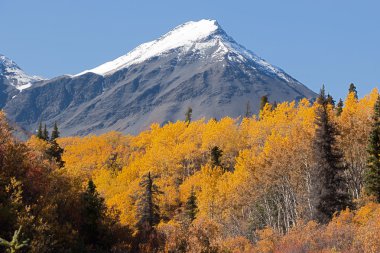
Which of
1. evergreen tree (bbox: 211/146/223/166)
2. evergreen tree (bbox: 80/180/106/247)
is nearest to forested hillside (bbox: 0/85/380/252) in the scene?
evergreen tree (bbox: 80/180/106/247)

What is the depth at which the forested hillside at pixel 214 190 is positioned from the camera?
30.2 meters

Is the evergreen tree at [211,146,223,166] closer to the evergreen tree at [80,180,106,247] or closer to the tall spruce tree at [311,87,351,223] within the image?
the tall spruce tree at [311,87,351,223]

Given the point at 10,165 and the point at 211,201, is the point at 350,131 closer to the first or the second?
the point at 211,201

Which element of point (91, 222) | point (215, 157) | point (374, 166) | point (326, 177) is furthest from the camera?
point (215, 157)

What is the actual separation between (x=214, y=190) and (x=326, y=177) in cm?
2946

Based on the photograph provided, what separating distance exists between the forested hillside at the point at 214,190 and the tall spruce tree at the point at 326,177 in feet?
0.30

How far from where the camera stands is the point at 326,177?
156 feet

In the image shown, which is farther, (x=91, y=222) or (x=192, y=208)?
(x=192, y=208)

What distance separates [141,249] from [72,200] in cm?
523

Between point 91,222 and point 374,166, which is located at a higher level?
point 374,166

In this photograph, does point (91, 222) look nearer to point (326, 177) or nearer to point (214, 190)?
point (326, 177)

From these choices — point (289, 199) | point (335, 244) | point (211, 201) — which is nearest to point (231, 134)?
point (211, 201)

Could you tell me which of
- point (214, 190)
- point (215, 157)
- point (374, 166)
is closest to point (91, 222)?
point (374, 166)

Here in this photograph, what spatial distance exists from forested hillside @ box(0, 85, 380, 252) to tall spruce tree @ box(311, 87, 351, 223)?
9cm
